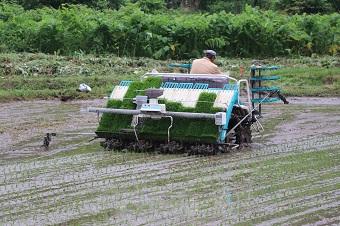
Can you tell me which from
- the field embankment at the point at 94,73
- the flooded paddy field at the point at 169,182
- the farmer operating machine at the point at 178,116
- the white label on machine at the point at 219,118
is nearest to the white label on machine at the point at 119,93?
the farmer operating machine at the point at 178,116

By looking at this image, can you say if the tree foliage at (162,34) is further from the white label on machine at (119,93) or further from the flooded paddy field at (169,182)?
the white label on machine at (119,93)

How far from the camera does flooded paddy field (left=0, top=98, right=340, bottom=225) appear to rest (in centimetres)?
974

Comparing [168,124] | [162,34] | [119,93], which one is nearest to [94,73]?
[162,34]

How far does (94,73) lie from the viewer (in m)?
25.9

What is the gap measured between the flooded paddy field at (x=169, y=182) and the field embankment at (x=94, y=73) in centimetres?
577

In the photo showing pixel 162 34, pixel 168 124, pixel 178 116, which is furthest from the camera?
pixel 162 34

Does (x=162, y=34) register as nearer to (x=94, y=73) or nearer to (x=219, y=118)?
(x=94, y=73)

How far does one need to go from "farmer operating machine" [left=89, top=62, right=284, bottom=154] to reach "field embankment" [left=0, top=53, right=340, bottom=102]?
7.93 m

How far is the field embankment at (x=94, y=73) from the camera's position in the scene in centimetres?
2344

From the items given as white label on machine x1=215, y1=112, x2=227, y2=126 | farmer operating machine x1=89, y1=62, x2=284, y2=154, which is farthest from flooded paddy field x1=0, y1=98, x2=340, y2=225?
white label on machine x1=215, y1=112, x2=227, y2=126

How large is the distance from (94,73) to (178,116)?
12.0 meters

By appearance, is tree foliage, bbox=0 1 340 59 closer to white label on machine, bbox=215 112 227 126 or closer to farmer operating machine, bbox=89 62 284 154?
farmer operating machine, bbox=89 62 284 154

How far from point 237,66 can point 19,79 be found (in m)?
7.42

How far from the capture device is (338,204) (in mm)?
10305
